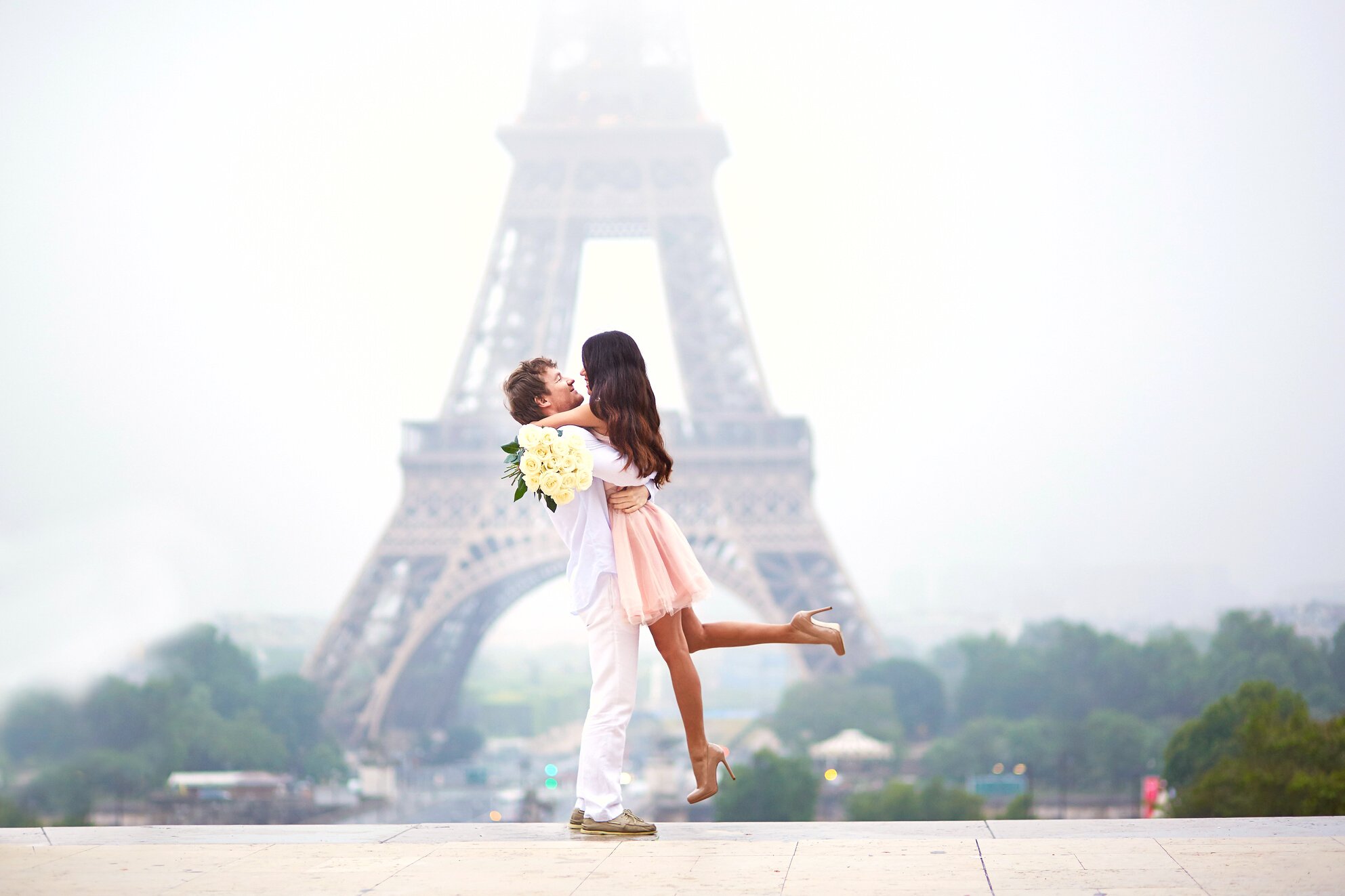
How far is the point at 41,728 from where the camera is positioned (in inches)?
1000

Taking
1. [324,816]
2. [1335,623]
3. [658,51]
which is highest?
[658,51]

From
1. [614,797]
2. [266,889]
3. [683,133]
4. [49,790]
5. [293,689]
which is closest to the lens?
[266,889]

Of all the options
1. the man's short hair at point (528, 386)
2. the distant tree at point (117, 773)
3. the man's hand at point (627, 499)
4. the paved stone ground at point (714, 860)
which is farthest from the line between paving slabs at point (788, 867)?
the distant tree at point (117, 773)

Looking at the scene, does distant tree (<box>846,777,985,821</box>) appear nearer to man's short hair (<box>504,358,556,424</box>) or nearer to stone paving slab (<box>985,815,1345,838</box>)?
stone paving slab (<box>985,815,1345,838</box>)

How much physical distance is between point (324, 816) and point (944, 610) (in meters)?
19.4

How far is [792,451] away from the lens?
914 inches

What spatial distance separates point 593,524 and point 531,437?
11.6 inches

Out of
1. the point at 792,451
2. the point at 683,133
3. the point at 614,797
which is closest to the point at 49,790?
the point at 792,451

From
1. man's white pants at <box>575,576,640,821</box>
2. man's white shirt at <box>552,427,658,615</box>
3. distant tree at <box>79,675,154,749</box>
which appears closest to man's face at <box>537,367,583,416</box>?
man's white shirt at <box>552,427,658,615</box>

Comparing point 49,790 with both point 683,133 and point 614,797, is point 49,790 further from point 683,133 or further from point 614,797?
point 614,797

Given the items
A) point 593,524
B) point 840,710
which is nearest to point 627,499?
point 593,524

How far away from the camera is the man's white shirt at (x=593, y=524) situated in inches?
132

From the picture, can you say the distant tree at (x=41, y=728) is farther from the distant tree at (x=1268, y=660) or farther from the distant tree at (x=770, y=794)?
the distant tree at (x=1268, y=660)

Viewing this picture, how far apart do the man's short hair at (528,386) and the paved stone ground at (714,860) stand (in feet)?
3.41
